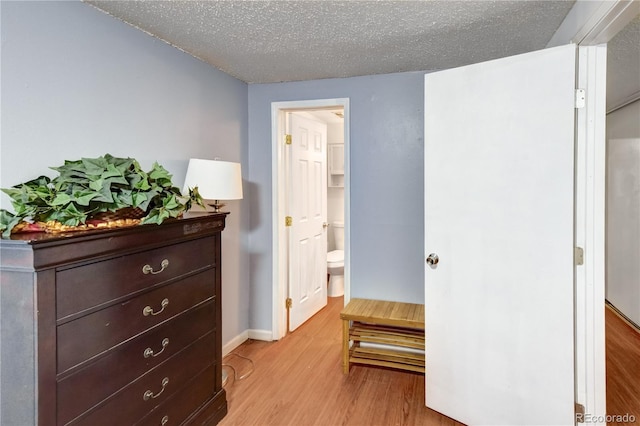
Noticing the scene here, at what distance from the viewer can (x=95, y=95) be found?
1.83 meters

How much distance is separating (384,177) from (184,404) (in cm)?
199

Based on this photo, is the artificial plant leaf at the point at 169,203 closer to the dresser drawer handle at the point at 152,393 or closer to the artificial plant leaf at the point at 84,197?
the artificial plant leaf at the point at 84,197

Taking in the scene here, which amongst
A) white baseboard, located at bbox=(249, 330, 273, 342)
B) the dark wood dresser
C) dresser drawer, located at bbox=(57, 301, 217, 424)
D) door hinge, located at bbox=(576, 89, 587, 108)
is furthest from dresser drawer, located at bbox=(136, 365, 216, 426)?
door hinge, located at bbox=(576, 89, 587, 108)

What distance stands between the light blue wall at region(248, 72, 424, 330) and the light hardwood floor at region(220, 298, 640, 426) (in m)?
0.60

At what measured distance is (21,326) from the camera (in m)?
1.17

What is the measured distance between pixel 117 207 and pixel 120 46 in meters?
1.02

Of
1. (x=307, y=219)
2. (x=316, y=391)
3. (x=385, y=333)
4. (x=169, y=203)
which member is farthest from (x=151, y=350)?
(x=307, y=219)

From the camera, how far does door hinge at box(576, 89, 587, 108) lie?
168 cm

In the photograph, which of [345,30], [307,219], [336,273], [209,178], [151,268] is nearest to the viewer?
[151,268]

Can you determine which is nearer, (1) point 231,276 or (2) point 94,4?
(2) point 94,4

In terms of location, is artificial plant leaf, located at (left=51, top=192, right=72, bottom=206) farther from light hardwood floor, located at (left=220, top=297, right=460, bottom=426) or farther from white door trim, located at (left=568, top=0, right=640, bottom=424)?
white door trim, located at (left=568, top=0, right=640, bottom=424)

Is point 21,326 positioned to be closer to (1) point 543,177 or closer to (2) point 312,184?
(1) point 543,177

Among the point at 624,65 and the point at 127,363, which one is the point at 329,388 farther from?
the point at 624,65

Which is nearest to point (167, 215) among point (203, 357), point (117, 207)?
point (117, 207)
